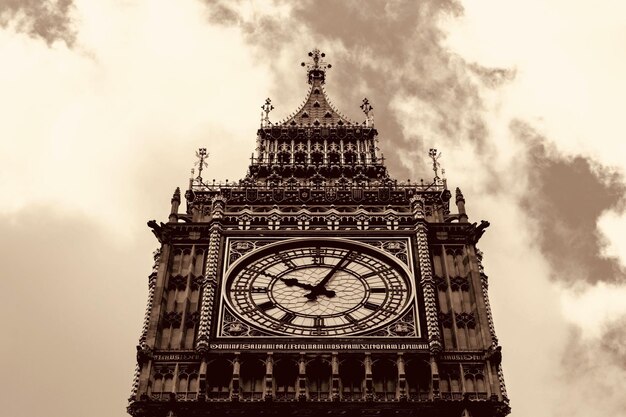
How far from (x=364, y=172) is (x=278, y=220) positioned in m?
7.01

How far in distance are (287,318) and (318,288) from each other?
149 centimetres

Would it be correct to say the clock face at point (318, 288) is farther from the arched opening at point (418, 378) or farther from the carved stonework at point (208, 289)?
the arched opening at point (418, 378)

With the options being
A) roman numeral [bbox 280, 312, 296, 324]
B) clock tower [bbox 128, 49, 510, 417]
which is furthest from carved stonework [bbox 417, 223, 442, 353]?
roman numeral [bbox 280, 312, 296, 324]

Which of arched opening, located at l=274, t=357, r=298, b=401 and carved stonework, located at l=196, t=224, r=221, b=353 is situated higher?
carved stonework, located at l=196, t=224, r=221, b=353

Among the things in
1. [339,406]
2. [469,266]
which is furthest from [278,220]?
[339,406]

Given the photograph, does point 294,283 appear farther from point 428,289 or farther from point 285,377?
point 285,377

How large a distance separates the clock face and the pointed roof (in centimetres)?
1224

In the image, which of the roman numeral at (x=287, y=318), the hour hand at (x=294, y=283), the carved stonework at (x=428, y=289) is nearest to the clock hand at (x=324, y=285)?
the hour hand at (x=294, y=283)

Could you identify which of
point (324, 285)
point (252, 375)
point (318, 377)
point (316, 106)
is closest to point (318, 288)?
point (324, 285)

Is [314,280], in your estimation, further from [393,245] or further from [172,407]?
[172,407]

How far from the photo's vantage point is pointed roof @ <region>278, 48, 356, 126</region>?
47.0 m

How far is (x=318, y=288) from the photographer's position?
3331 centimetres

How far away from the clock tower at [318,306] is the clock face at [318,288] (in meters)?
0.04

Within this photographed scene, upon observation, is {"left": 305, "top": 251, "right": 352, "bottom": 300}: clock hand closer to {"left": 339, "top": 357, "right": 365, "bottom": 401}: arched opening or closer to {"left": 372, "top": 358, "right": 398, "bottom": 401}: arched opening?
{"left": 339, "top": 357, "right": 365, "bottom": 401}: arched opening
